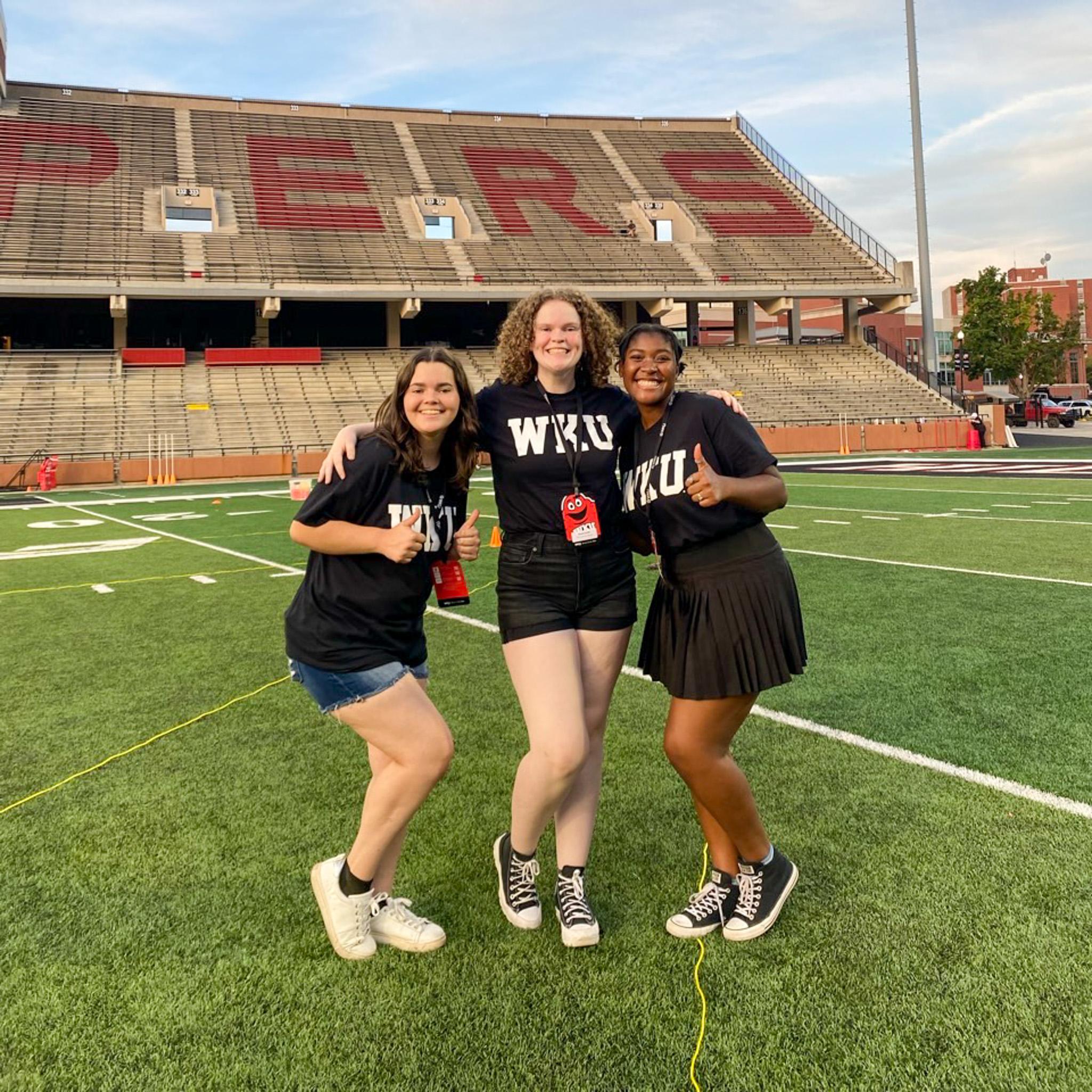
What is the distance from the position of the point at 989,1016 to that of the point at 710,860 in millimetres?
1030

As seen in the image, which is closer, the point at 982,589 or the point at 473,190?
the point at 982,589

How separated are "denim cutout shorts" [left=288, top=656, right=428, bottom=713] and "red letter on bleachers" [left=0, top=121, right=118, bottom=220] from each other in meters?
38.9

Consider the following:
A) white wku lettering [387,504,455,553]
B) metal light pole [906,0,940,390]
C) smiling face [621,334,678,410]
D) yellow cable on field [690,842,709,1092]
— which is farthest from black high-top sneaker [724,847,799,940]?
A: metal light pole [906,0,940,390]

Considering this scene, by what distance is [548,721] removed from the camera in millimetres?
2600

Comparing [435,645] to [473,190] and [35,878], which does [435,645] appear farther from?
[473,190]

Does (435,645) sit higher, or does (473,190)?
(473,190)

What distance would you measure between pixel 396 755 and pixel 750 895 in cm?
114

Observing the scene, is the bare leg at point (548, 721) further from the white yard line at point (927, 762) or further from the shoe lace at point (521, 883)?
the white yard line at point (927, 762)

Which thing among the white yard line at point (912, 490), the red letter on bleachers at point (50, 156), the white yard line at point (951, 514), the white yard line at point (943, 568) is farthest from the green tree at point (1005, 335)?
the white yard line at point (943, 568)

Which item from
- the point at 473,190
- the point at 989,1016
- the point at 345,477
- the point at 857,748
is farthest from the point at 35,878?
the point at 473,190

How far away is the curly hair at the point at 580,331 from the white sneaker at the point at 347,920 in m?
1.65

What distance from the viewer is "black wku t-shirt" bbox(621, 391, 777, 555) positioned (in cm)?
262

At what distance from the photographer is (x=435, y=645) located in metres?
6.47

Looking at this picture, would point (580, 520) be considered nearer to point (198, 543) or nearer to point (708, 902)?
point (708, 902)
